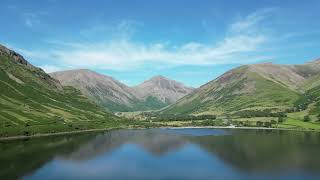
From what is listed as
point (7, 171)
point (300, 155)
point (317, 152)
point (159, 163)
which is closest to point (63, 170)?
point (7, 171)

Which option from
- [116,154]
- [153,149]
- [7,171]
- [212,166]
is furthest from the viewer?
[153,149]

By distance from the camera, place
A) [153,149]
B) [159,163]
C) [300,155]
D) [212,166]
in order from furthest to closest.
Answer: [153,149] → [300,155] → [159,163] → [212,166]

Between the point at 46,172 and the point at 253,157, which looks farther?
the point at 253,157

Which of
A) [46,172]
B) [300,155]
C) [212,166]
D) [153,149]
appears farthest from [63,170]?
[300,155]

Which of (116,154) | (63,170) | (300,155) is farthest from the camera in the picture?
(116,154)

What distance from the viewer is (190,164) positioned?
5915 inches

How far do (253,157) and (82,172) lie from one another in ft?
244

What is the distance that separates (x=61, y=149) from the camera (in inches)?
7347

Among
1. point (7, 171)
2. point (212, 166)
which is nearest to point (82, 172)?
point (7, 171)

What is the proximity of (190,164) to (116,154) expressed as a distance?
1695 inches

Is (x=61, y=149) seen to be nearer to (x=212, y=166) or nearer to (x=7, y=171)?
(x=7, y=171)

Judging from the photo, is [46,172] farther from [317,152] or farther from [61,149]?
[317,152]

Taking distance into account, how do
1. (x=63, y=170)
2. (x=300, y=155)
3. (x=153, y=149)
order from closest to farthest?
(x=63, y=170), (x=300, y=155), (x=153, y=149)

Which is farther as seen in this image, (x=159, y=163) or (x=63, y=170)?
(x=159, y=163)
